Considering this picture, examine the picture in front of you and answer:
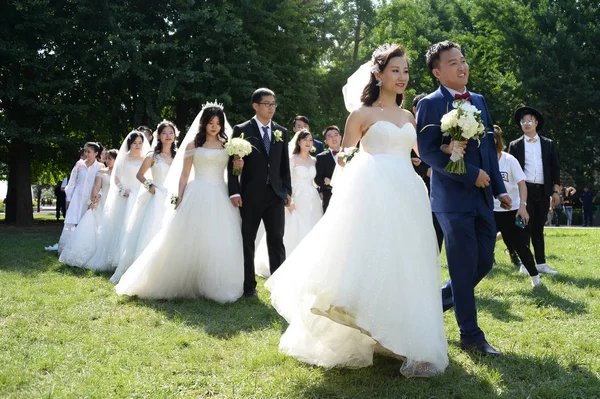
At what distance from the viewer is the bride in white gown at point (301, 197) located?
11.0 meters

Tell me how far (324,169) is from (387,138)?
661 centimetres

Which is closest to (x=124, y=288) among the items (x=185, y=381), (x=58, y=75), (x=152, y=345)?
(x=152, y=345)

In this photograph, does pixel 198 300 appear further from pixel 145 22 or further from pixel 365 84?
pixel 145 22

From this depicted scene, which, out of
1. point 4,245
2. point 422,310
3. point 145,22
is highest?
point 145,22

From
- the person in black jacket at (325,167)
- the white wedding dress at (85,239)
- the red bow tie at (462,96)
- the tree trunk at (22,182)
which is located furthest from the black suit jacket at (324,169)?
the tree trunk at (22,182)

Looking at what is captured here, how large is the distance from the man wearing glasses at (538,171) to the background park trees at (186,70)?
13429 mm

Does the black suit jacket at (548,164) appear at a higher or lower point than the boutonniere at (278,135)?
lower

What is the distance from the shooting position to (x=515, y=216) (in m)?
8.94

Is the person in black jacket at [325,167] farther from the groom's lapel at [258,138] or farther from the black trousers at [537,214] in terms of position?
the black trousers at [537,214]

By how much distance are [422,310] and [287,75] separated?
70.7ft

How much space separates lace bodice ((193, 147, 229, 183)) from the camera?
834 centimetres

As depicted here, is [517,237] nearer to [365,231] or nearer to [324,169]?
[324,169]

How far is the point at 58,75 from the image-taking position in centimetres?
2252

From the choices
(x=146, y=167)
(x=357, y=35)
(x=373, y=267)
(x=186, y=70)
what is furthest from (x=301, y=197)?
(x=357, y=35)
